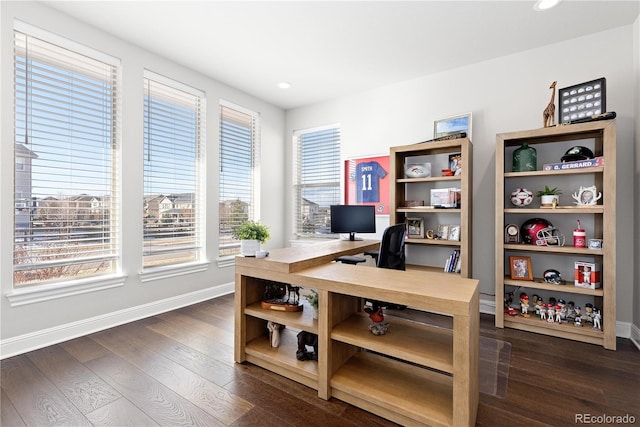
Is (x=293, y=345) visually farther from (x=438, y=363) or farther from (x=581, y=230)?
(x=581, y=230)

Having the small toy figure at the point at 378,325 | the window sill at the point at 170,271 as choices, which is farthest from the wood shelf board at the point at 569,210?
the window sill at the point at 170,271

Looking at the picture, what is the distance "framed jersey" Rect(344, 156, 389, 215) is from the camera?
13.2ft

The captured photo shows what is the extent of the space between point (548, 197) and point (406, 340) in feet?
7.14

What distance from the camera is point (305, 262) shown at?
211 cm

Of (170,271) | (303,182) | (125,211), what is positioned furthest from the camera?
(303,182)

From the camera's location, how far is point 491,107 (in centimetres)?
327

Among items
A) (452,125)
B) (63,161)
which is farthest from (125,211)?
(452,125)

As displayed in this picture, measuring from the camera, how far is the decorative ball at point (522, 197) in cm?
293

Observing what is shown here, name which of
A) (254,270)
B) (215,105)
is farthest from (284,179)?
(254,270)

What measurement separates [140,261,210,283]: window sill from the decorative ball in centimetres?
360

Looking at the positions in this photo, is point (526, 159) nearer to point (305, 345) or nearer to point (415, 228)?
point (415, 228)

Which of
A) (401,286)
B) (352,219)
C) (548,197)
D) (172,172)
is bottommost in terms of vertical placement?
(401,286)

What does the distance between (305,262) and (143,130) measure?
2.42 m

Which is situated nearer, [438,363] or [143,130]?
[438,363]
